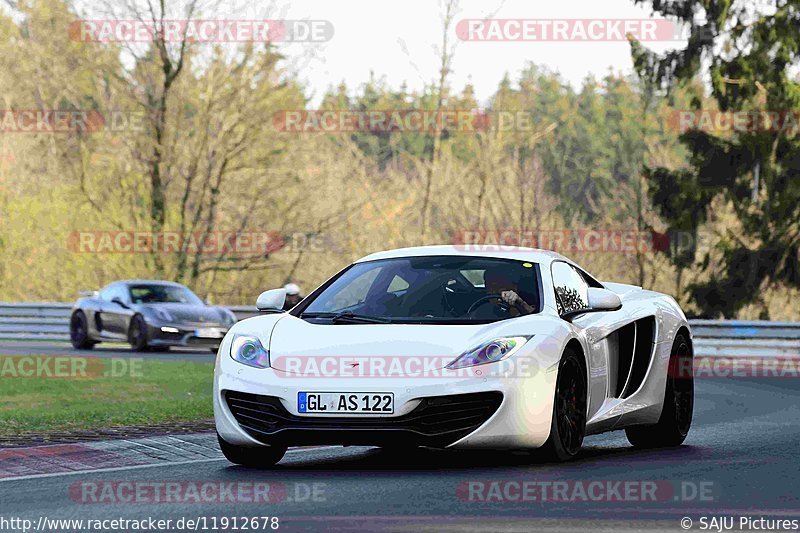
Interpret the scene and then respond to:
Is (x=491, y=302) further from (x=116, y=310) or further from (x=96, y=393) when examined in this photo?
(x=116, y=310)

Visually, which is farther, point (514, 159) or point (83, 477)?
point (514, 159)

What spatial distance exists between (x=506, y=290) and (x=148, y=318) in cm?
1826

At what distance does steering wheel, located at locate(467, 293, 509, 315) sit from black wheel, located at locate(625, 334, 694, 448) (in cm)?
187

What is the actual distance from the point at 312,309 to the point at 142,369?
12.0 metres

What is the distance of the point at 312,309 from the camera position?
33.0 feet

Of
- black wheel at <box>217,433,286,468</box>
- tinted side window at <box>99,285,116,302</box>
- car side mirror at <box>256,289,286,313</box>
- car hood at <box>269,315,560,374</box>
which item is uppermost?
car side mirror at <box>256,289,286,313</box>

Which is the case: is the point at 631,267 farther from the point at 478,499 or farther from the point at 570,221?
the point at 478,499

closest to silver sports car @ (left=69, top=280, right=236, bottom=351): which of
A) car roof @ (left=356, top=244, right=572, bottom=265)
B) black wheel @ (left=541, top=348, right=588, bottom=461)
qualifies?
car roof @ (left=356, top=244, right=572, bottom=265)

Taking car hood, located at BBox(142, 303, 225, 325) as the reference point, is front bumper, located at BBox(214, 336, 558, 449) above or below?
above

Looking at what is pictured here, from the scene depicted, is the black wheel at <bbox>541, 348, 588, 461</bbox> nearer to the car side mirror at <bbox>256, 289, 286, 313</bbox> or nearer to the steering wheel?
the steering wheel

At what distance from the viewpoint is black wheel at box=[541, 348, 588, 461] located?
9.18 metres

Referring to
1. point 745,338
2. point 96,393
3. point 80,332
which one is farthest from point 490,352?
point 80,332

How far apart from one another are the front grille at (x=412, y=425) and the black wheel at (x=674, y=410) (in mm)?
2603

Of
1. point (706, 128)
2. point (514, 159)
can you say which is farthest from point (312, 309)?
point (514, 159)
